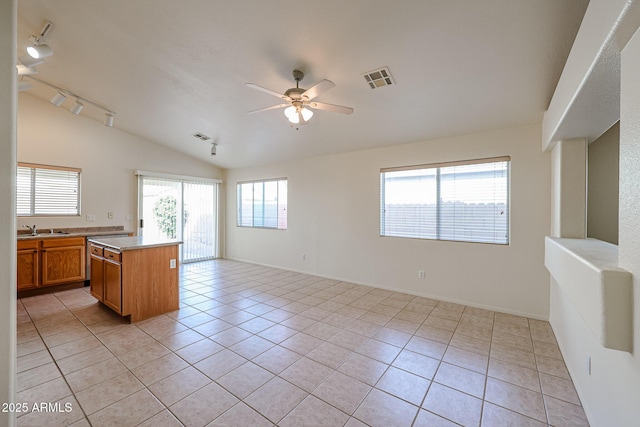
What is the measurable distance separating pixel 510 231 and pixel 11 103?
4.57 meters

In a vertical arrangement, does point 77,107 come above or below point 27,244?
above

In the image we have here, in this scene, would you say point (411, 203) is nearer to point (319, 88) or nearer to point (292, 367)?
point (319, 88)

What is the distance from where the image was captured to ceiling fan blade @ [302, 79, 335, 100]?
2273 mm

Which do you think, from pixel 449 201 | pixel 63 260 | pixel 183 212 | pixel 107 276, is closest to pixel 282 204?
pixel 183 212

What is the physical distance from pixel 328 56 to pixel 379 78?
0.62 meters

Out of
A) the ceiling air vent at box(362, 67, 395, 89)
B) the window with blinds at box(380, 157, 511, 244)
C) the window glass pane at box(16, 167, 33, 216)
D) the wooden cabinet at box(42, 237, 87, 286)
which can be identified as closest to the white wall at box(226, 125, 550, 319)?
the window with blinds at box(380, 157, 511, 244)

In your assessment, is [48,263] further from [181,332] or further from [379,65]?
[379,65]

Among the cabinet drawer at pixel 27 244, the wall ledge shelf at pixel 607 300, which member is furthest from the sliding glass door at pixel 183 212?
the wall ledge shelf at pixel 607 300

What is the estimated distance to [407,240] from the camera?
4426mm

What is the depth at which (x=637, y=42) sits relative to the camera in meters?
1.06

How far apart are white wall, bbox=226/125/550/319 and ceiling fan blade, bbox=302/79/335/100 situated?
2417 mm

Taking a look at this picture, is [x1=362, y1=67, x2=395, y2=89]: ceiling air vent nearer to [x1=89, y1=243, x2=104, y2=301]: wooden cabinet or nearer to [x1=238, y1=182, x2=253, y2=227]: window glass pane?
[x1=89, y1=243, x2=104, y2=301]: wooden cabinet

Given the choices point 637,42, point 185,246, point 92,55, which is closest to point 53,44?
point 92,55

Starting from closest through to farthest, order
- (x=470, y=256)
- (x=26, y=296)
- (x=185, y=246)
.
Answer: (x=470, y=256)
(x=26, y=296)
(x=185, y=246)
